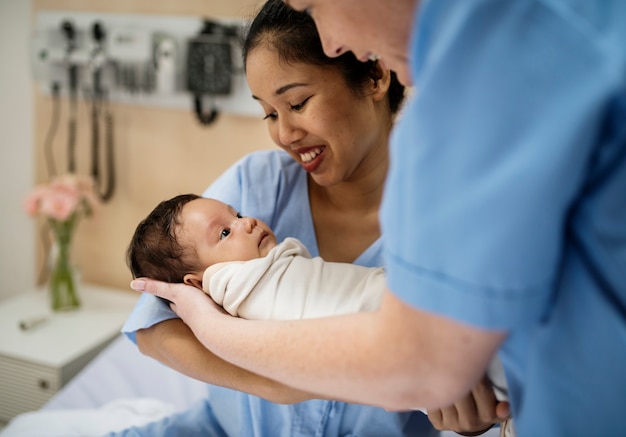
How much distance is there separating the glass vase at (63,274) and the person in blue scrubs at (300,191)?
4.64 ft

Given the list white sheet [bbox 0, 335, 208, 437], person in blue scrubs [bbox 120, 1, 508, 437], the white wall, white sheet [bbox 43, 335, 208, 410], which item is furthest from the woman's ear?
the white wall

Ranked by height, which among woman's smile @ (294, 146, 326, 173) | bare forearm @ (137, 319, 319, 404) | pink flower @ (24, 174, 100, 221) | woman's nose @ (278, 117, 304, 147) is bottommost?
pink flower @ (24, 174, 100, 221)

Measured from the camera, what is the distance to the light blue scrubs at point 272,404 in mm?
1266

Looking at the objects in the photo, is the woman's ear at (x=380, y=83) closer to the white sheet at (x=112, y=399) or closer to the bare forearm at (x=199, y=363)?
the bare forearm at (x=199, y=363)

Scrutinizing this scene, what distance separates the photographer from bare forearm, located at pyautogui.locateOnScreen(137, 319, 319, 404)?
1042 mm

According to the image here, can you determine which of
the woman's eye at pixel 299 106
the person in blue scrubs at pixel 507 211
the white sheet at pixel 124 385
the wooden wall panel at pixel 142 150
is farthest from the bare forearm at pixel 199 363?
the wooden wall panel at pixel 142 150

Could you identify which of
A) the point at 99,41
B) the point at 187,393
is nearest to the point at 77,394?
the point at 187,393

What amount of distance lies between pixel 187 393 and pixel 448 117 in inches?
70.5

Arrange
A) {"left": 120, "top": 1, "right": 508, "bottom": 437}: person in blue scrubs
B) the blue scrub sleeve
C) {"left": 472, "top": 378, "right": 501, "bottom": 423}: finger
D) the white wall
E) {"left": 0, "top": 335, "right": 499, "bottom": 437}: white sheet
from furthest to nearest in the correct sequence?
the white wall
{"left": 0, "top": 335, "right": 499, "bottom": 437}: white sheet
{"left": 120, "top": 1, "right": 508, "bottom": 437}: person in blue scrubs
{"left": 472, "top": 378, "right": 501, "bottom": 423}: finger
the blue scrub sleeve

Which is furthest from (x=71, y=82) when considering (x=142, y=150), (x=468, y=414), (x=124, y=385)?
(x=468, y=414)

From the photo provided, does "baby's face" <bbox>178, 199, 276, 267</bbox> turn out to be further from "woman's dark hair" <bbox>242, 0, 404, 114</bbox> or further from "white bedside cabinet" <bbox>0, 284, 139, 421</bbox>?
"white bedside cabinet" <bbox>0, 284, 139, 421</bbox>

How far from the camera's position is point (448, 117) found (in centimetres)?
57

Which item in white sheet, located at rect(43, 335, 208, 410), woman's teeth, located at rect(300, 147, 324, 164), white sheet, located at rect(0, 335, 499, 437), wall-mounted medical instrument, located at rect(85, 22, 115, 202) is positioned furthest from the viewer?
wall-mounted medical instrument, located at rect(85, 22, 115, 202)

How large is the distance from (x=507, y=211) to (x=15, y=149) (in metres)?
3.05
